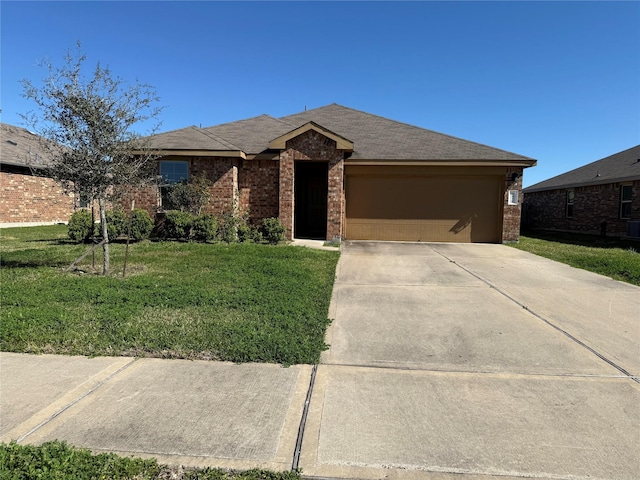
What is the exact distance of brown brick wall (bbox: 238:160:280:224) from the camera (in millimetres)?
14438

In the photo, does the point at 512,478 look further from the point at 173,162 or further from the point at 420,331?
the point at 173,162

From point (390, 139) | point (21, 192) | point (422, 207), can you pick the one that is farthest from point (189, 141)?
point (21, 192)

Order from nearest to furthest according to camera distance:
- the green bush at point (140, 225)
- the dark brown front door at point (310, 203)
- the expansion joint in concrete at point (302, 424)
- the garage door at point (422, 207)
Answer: the expansion joint in concrete at point (302, 424)
the green bush at point (140, 225)
the garage door at point (422, 207)
the dark brown front door at point (310, 203)

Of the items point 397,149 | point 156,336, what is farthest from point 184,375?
point 397,149

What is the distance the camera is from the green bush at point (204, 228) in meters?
12.8

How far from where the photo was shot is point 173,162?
13914 mm

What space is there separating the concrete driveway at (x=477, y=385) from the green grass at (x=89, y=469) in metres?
0.51

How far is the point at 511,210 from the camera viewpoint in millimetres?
14711

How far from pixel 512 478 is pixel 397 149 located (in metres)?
13.7

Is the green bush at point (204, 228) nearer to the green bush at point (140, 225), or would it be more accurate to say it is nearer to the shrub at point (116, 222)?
the green bush at point (140, 225)

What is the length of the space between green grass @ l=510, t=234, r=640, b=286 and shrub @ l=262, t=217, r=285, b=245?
26.5 feet

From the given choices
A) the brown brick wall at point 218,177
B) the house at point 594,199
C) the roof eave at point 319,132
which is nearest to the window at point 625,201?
the house at point 594,199

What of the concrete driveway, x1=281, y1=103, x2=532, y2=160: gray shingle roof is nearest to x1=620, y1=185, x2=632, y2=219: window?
x1=281, y1=103, x2=532, y2=160: gray shingle roof

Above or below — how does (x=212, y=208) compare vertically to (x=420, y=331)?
above
